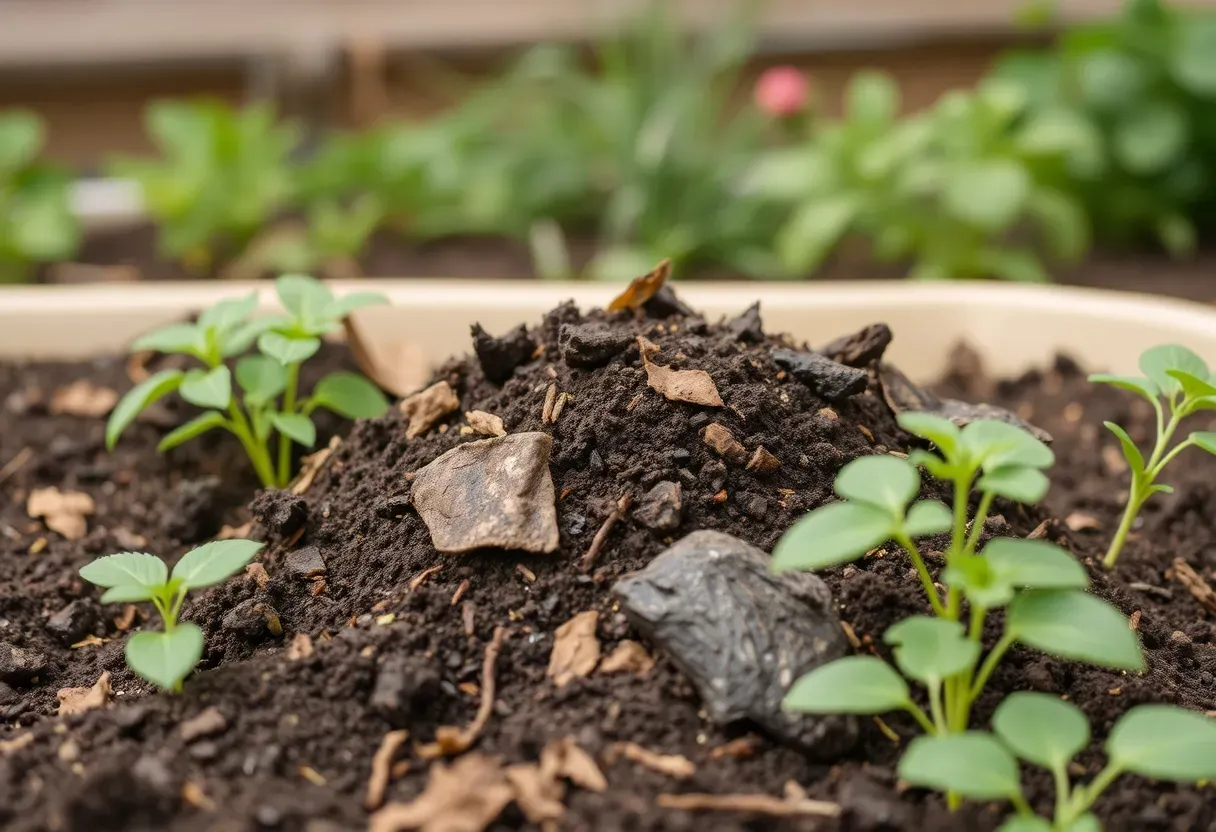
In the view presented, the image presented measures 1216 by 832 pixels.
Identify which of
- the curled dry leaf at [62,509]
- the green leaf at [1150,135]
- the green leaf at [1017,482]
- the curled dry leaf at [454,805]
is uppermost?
the green leaf at [1150,135]

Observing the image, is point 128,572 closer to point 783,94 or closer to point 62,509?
point 62,509

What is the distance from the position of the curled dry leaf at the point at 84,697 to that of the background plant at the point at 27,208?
1362 millimetres

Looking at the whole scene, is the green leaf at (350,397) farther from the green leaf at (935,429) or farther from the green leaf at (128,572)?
the green leaf at (935,429)

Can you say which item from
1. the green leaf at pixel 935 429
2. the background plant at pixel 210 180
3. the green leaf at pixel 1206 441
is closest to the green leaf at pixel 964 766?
the green leaf at pixel 935 429

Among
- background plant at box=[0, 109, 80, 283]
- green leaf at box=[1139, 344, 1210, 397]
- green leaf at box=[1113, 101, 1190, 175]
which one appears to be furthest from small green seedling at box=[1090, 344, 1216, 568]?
background plant at box=[0, 109, 80, 283]

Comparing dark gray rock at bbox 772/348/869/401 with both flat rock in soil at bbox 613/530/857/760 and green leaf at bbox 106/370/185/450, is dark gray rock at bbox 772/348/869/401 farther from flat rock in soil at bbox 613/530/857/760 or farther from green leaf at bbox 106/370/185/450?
green leaf at bbox 106/370/185/450

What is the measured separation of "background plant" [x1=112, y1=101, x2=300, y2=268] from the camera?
2.23 m

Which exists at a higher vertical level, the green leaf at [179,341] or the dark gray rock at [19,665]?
the green leaf at [179,341]

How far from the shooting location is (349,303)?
4.19ft

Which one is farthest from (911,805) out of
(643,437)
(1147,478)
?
(1147,478)

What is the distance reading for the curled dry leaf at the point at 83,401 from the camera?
161 cm

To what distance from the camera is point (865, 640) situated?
0.93 m

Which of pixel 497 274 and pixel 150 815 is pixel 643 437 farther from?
pixel 497 274

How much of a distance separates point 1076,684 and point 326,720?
0.65m
